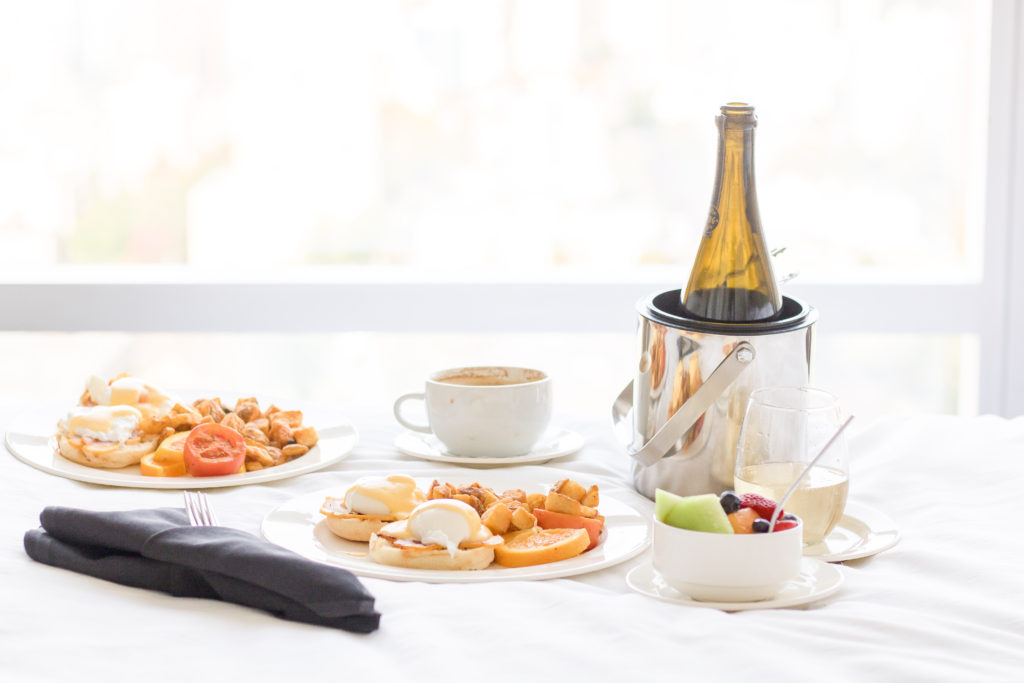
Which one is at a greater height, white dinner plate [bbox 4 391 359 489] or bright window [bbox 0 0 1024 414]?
bright window [bbox 0 0 1024 414]

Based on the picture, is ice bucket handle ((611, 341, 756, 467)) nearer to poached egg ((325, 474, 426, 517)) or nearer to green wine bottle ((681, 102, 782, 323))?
green wine bottle ((681, 102, 782, 323))

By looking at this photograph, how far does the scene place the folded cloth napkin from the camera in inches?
30.1

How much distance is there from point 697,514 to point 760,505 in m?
0.06

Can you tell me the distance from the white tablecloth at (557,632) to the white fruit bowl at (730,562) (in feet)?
0.07

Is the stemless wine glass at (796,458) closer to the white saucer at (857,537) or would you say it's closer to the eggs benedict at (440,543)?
the white saucer at (857,537)

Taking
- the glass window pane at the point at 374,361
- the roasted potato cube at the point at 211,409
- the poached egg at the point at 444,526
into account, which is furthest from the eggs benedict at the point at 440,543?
the glass window pane at the point at 374,361

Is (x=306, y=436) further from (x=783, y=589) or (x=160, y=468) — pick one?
(x=783, y=589)

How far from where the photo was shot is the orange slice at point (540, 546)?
0.89 m

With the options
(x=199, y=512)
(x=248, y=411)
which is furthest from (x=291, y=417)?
(x=199, y=512)

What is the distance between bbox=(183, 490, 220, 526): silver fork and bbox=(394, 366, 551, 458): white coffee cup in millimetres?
325

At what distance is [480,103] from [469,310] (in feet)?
1.82

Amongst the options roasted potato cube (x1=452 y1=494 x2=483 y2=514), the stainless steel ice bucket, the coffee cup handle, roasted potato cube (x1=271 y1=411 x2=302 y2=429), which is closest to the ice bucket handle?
the stainless steel ice bucket

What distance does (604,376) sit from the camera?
10.3ft

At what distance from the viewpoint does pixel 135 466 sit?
117cm
